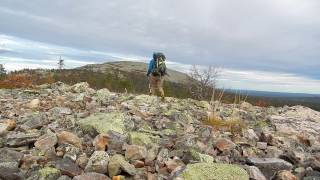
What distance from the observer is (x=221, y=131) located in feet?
33.2

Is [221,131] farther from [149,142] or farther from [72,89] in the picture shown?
[72,89]

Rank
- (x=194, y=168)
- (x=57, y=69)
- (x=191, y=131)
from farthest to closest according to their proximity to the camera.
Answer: (x=57, y=69) → (x=191, y=131) → (x=194, y=168)

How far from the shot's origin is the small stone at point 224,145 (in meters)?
8.29

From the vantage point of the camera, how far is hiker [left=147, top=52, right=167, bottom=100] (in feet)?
57.9

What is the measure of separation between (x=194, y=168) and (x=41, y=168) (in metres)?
2.31

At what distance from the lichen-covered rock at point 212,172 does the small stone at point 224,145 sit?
1539 millimetres

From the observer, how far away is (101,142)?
7.70m

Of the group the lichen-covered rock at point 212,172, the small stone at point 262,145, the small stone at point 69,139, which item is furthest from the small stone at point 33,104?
the lichen-covered rock at point 212,172

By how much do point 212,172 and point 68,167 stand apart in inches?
84.6

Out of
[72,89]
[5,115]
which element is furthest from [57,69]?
[5,115]

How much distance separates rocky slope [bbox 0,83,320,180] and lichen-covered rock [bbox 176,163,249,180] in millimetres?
14

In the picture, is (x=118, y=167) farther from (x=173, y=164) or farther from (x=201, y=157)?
(x=201, y=157)

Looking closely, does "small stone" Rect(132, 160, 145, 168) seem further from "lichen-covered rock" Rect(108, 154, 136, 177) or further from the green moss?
the green moss

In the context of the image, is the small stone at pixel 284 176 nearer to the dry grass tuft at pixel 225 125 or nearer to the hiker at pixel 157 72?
the dry grass tuft at pixel 225 125
